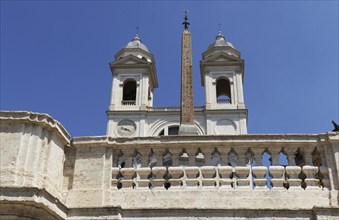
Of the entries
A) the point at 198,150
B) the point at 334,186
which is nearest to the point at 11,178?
the point at 198,150

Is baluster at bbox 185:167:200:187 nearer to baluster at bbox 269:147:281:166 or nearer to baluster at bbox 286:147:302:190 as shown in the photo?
baluster at bbox 269:147:281:166

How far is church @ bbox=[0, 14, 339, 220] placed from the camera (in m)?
6.84

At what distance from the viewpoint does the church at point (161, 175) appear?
22.4ft

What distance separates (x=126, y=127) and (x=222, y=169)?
33.2 metres

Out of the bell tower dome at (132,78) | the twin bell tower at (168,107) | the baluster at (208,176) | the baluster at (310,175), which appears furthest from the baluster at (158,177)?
the bell tower dome at (132,78)

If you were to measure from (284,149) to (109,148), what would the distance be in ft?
9.90

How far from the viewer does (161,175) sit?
742 centimetres

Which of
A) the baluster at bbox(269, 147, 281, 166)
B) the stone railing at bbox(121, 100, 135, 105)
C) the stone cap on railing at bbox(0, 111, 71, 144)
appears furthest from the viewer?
the stone railing at bbox(121, 100, 135, 105)

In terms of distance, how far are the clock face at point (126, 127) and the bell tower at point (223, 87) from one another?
6.79 meters

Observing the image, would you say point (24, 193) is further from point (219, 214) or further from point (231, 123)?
point (231, 123)

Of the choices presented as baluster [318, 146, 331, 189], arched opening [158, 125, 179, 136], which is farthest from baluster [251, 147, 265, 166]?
arched opening [158, 125, 179, 136]

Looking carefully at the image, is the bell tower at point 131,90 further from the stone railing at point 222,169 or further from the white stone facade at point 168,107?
the stone railing at point 222,169

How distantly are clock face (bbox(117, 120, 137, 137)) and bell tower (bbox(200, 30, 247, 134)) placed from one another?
6.79m

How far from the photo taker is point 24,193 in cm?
631
